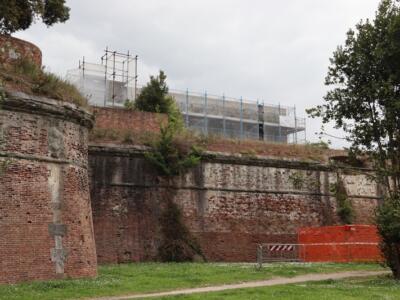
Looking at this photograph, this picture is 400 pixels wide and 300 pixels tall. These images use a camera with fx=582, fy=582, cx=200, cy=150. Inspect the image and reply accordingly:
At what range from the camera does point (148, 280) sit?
15266 millimetres

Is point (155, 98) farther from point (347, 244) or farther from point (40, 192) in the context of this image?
point (40, 192)

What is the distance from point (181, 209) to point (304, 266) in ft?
20.3

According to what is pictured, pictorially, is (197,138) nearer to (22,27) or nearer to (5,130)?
(22,27)

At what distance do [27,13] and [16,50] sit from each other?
2.29 m

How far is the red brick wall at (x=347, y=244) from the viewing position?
2267 cm

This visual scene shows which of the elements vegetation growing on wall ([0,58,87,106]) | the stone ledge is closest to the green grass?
the stone ledge

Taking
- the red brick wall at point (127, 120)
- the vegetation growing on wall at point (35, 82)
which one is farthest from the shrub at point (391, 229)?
the red brick wall at point (127, 120)

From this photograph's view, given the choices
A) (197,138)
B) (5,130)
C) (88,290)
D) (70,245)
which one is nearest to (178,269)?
(70,245)

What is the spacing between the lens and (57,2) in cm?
2014

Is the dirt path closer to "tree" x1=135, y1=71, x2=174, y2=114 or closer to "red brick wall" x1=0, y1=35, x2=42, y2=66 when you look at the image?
"red brick wall" x1=0, y1=35, x2=42, y2=66

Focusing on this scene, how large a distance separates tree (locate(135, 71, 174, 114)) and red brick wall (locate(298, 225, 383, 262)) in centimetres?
974

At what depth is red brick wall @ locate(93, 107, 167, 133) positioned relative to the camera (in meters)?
24.5

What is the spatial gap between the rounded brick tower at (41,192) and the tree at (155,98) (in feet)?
37.2

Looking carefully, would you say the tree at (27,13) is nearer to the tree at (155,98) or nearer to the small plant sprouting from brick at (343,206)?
the tree at (155,98)
